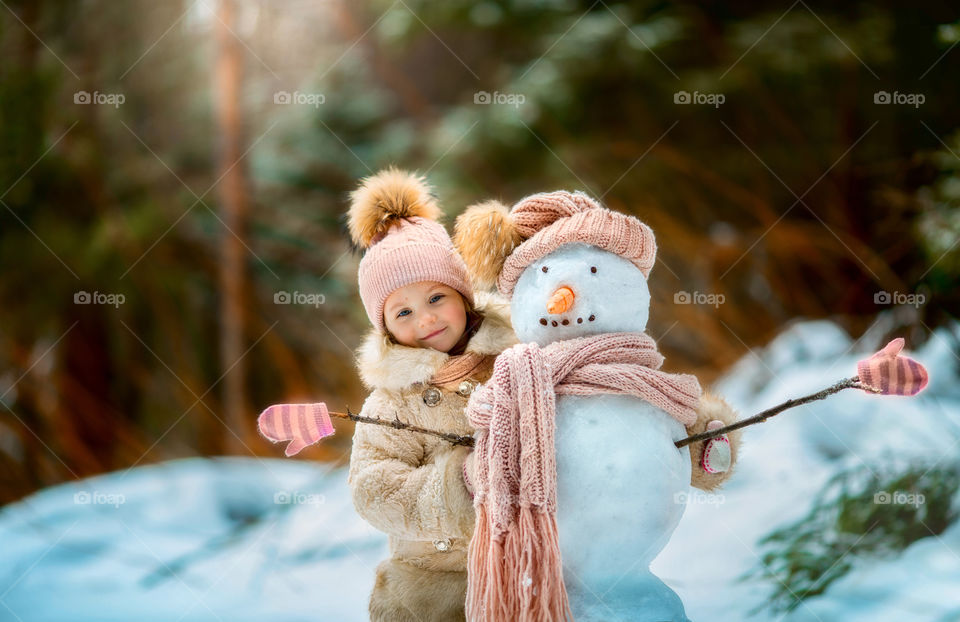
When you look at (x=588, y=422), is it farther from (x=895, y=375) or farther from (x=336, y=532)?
(x=336, y=532)

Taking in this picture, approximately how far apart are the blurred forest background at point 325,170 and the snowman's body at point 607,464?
4.45 ft

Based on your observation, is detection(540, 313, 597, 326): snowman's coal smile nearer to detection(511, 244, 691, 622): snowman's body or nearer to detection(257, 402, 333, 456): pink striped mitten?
detection(511, 244, 691, 622): snowman's body

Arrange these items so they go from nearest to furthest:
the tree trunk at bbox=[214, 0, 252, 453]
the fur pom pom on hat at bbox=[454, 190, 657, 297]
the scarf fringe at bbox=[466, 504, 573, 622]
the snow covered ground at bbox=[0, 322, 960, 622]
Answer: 1. the scarf fringe at bbox=[466, 504, 573, 622]
2. the fur pom pom on hat at bbox=[454, 190, 657, 297]
3. the snow covered ground at bbox=[0, 322, 960, 622]
4. the tree trunk at bbox=[214, 0, 252, 453]

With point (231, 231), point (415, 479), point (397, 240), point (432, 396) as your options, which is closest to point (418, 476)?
point (415, 479)

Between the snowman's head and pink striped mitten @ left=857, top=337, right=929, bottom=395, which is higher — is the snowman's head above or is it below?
above

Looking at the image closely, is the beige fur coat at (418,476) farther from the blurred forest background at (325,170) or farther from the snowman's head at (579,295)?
the blurred forest background at (325,170)

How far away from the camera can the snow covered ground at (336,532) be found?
4.70ft

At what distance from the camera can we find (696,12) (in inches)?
101

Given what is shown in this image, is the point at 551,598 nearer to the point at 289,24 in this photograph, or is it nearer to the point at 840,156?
the point at 840,156

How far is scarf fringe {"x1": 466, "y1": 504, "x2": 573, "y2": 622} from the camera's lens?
991mm

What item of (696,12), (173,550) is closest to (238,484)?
(173,550)

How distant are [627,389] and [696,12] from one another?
1900mm

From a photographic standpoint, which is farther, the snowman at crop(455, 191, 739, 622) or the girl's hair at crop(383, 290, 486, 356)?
the girl's hair at crop(383, 290, 486, 356)

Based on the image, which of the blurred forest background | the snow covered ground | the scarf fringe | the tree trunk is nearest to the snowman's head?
the scarf fringe
